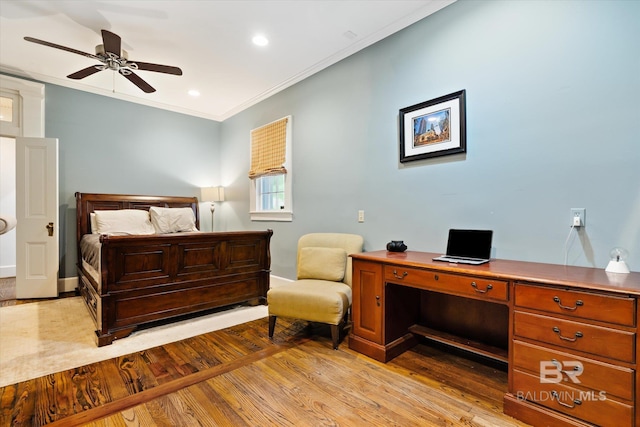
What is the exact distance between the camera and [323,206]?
11.9 feet

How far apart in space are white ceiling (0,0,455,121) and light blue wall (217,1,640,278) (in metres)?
0.28

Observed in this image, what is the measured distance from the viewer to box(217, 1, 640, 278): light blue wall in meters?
1.76

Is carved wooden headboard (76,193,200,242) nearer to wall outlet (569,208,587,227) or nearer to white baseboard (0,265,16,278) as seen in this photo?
white baseboard (0,265,16,278)

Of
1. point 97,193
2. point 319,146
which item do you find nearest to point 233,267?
point 319,146

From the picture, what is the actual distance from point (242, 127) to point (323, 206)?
8.15 feet

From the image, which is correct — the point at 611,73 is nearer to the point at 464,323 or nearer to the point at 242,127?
the point at 464,323

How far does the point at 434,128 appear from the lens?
8.34ft

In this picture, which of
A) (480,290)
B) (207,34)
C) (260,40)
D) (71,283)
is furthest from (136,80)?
(480,290)

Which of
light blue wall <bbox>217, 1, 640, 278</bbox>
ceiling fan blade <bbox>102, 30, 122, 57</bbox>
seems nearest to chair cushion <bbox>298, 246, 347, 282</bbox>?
light blue wall <bbox>217, 1, 640, 278</bbox>

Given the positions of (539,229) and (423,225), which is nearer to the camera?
(539,229)

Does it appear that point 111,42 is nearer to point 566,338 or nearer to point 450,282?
point 450,282

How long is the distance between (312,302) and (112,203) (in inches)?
150

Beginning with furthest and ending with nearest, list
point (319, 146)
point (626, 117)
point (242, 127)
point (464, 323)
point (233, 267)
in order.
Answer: point (242, 127) → point (319, 146) → point (233, 267) → point (464, 323) → point (626, 117)

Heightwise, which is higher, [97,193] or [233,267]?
[97,193]
